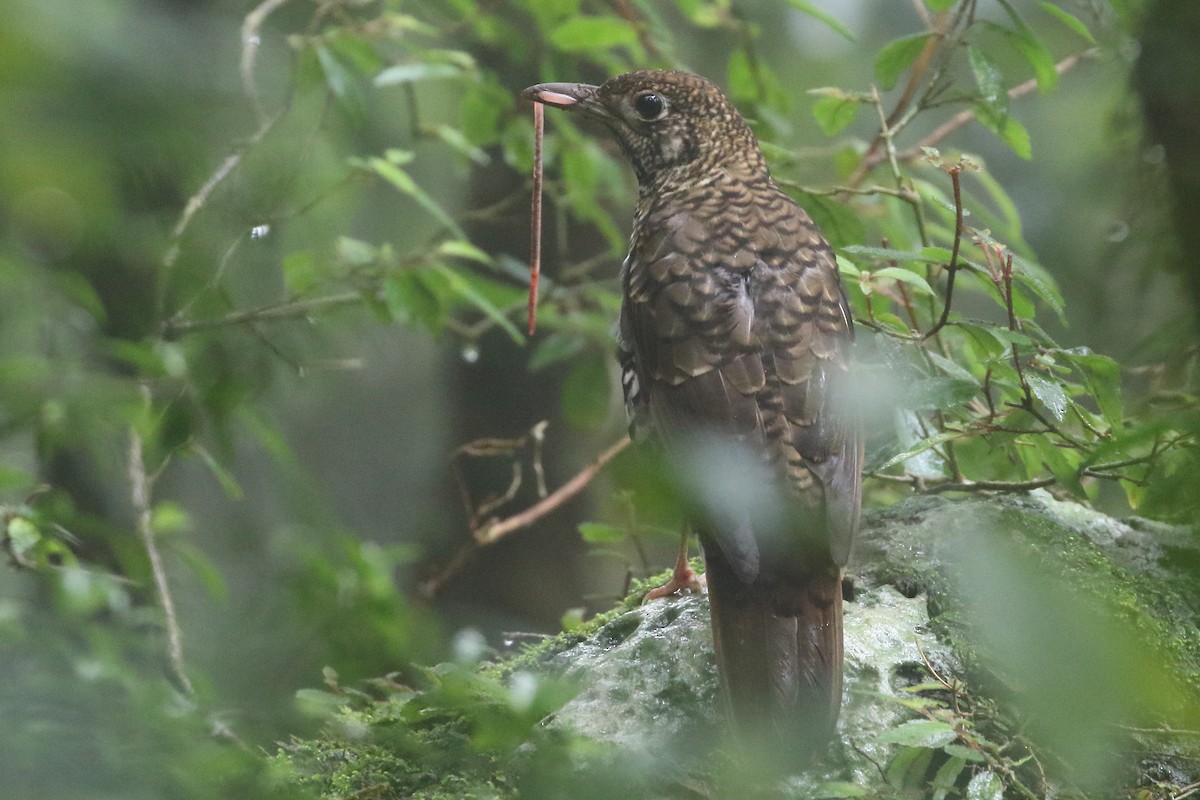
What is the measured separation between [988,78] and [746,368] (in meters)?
1.16

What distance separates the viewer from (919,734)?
174 centimetres

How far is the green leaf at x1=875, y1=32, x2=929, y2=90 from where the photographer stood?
293 centimetres

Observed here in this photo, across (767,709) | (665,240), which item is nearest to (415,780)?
(767,709)

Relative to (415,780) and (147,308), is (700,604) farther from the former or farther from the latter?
(147,308)

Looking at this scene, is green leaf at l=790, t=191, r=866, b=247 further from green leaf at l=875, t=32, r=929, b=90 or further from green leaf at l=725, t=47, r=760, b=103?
green leaf at l=725, t=47, r=760, b=103

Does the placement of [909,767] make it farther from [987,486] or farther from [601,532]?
[601,532]

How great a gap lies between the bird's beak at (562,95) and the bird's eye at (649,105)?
0.51ft

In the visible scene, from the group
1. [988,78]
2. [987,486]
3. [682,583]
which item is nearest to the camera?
[682,583]

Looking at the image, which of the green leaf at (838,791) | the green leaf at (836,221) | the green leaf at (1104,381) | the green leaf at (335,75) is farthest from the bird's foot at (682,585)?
the green leaf at (335,75)

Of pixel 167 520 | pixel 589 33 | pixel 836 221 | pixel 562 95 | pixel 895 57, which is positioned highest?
pixel 895 57

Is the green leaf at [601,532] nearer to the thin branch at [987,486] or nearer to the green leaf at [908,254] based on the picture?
the thin branch at [987,486]

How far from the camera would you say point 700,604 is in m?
2.50

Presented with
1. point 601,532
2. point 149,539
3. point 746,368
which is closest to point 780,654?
point 746,368

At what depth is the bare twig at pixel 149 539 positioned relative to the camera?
2926mm
